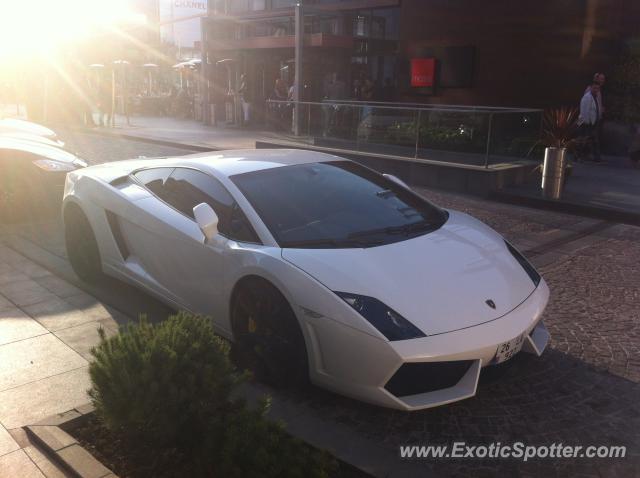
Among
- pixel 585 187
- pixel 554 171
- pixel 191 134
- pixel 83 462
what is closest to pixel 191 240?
pixel 83 462

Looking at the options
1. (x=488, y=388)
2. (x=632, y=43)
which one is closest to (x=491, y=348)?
(x=488, y=388)

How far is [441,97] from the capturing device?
18062 millimetres

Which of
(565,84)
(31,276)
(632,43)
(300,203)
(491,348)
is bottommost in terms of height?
(31,276)

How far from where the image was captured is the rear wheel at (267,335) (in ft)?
12.1

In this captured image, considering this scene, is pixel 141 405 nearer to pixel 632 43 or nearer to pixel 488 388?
pixel 488 388

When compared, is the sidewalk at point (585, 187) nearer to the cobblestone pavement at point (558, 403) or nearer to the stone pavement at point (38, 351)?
the cobblestone pavement at point (558, 403)

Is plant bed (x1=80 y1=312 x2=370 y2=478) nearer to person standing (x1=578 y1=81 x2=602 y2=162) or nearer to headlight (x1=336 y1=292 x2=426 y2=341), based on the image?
headlight (x1=336 y1=292 x2=426 y2=341)

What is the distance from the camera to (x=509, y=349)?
3.58 metres

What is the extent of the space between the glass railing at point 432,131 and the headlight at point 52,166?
6381mm

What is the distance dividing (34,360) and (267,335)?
1.67m

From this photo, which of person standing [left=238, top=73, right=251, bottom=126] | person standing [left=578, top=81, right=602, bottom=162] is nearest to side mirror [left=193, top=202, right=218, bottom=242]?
person standing [left=578, top=81, right=602, bottom=162]

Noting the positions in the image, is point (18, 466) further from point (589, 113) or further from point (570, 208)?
point (589, 113)

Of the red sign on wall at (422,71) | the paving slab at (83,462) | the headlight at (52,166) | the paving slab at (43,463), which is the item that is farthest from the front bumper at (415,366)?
the red sign on wall at (422,71)

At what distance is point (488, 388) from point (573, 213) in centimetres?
642
